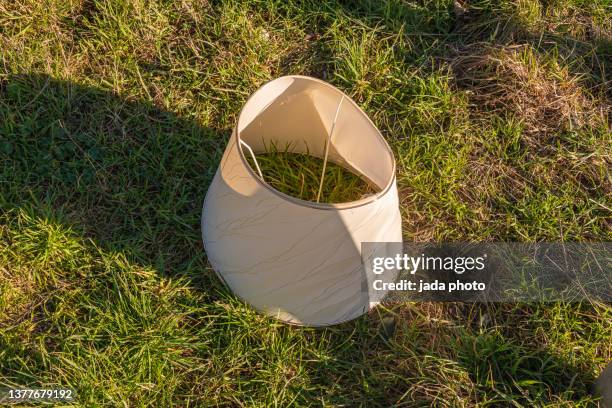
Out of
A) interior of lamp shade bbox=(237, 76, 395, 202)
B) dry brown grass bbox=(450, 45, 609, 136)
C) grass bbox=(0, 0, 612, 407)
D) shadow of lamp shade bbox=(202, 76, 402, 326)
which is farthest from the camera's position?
dry brown grass bbox=(450, 45, 609, 136)

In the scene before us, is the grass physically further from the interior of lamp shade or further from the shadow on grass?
the interior of lamp shade

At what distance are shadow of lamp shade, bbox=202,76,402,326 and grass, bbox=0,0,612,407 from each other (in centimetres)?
13

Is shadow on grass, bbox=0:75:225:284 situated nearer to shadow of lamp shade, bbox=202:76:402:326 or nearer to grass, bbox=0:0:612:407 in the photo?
grass, bbox=0:0:612:407

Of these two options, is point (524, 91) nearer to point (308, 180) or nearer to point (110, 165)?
point (308, 180)

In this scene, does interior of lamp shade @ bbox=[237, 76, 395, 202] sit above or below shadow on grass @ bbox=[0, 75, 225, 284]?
above

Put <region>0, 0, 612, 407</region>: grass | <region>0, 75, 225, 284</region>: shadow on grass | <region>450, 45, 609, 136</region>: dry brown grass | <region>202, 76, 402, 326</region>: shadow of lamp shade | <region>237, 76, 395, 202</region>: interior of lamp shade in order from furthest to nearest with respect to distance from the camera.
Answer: <region>450, 45, 609, 136</region>: dry brown grass → <region>0, 75, 225, 284</region>: shadow on grass → <region>0, 0, 612, 407</region>: grass → <region>237, 76, 395, 202</region>: interior of lamp shade → <region>202, 76, 402, 326</region>: shadow of lamp shade

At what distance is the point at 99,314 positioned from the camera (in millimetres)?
2098

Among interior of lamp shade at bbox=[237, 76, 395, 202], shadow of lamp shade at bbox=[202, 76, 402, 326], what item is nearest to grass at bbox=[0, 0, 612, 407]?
shadow of lamp shade at bbox=[202, 76, 402, 326]

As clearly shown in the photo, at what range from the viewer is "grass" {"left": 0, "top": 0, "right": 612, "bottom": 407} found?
2.08 metres

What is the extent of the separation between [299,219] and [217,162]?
2.45ft

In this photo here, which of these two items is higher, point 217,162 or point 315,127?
point 315,127

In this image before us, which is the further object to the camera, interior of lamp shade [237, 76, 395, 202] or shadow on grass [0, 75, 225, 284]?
shadow on grass [0, 75, 225, 284]

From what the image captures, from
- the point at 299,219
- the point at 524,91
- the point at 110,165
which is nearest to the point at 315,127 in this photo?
the point at 299,219

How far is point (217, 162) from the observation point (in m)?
2.40
